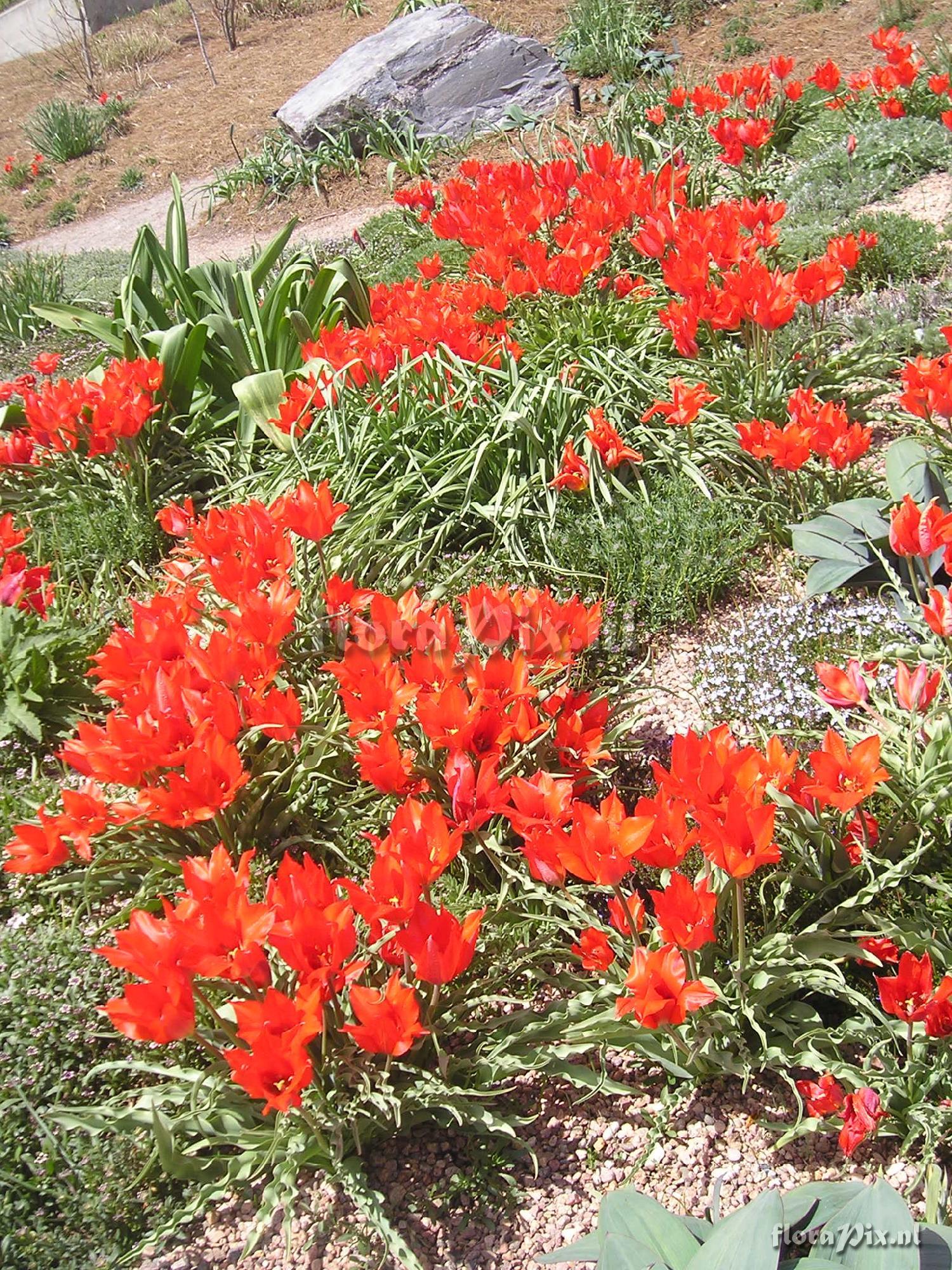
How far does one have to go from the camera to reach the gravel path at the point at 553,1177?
5.27ft

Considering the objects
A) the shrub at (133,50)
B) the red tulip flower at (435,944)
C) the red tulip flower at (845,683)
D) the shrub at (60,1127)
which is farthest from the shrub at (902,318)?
the shrub at (133,50)

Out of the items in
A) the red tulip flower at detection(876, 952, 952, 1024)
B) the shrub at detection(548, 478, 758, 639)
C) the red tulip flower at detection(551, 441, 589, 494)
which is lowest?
the red tulip flower at detection(876, 952, 952, 1024)

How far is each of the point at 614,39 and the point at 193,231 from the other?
14.1ft

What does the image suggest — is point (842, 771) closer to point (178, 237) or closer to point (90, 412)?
point (90, 412)

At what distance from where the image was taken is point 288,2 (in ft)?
50.7

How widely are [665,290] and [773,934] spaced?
3153mm

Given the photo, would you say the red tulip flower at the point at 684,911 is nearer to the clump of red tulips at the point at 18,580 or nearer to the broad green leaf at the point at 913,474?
the broad green leaf at the point at 913,474

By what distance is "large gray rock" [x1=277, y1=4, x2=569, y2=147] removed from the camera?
874 centimetres

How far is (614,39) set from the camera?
866 cm

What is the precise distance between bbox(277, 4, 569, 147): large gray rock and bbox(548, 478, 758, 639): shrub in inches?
275

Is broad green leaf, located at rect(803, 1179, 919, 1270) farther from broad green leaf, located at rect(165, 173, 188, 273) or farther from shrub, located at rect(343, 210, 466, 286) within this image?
shrub, located at rect(343, 210, 466, 286)

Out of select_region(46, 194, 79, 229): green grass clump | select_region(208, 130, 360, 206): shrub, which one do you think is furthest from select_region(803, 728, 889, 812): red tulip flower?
select_region(46, 194, 79, 229): green grass clump

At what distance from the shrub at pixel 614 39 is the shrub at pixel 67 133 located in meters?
7.11

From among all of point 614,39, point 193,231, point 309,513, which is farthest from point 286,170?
point 309,513
